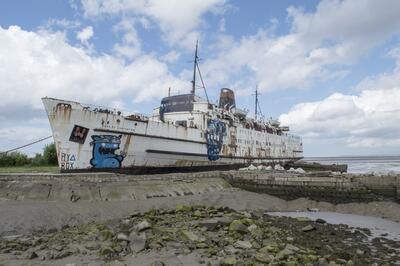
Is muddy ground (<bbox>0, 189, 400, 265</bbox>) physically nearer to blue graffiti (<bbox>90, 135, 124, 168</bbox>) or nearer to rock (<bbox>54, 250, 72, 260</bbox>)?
rock (<bbox>54, 250, 72, 260</bbox>)

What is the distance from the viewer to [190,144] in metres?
28.5

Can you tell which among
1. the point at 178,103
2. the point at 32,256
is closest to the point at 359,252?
the point at 32,256

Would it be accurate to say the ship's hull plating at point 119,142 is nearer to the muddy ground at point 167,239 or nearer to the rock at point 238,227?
the muddy ground at point 167,239

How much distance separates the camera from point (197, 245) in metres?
8.52

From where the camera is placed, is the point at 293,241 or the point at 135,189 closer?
the point at 293,241

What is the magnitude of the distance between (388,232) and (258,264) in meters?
7.04

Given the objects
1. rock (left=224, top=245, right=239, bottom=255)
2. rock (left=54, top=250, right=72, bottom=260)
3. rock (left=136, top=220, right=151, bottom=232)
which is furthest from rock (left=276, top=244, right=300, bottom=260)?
rock (left=54, top=250, right=72, bottom=260)

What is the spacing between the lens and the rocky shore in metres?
7.73

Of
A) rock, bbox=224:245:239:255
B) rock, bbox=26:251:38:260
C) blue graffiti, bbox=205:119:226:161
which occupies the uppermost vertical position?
blue graffiti, bbox=205:119:226:161

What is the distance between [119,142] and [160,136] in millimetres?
3245

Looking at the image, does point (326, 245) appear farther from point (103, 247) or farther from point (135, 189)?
point (135, 189)

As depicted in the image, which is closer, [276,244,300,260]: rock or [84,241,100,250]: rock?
[276,244,300,260]: rock

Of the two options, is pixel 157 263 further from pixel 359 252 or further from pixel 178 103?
pixel 178 103

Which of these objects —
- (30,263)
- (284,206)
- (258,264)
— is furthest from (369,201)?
(30,263)
